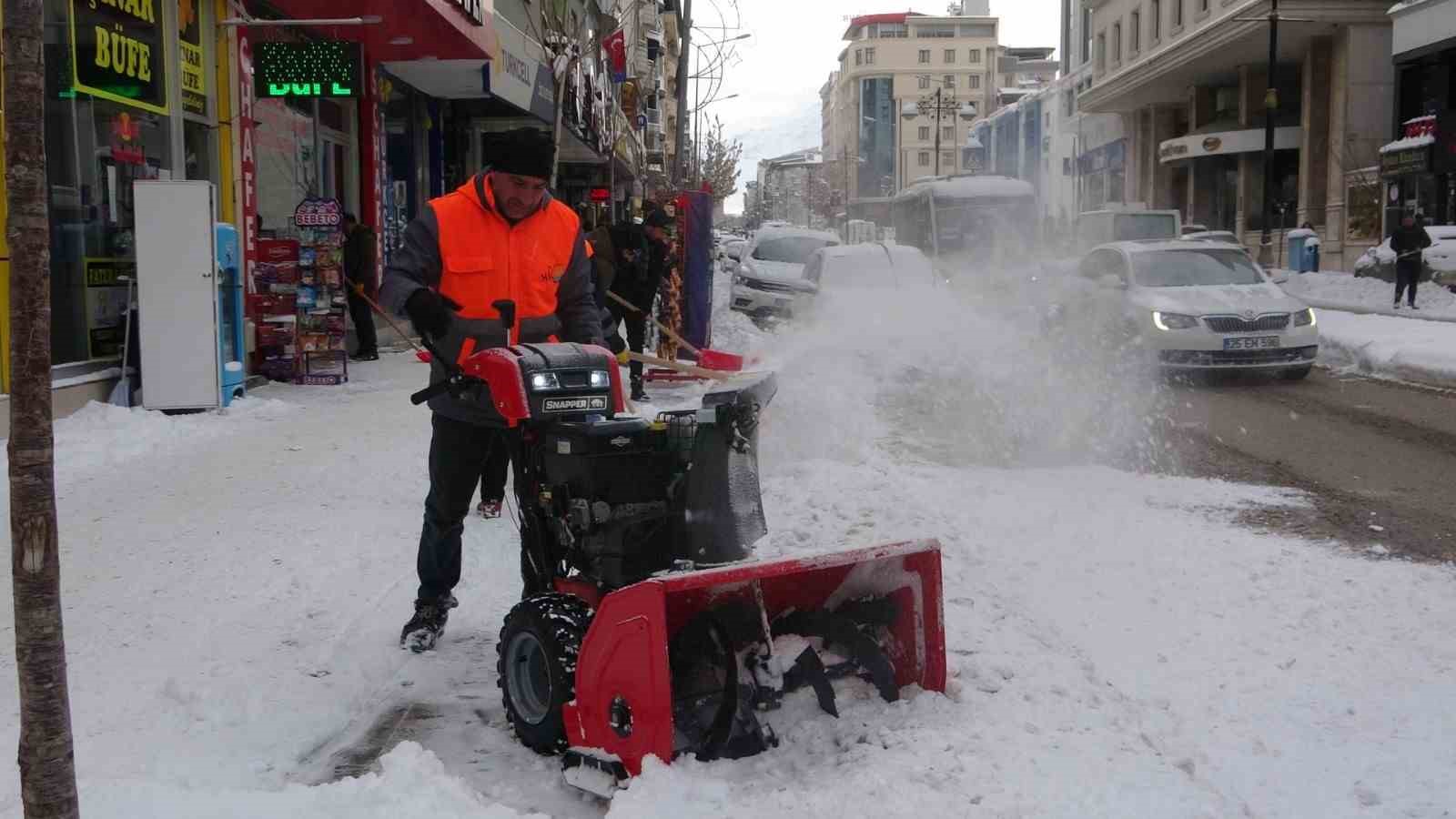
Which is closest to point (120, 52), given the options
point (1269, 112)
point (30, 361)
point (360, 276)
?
point (360, 276)

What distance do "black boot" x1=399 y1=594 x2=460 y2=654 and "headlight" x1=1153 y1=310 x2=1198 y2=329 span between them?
10455 millimetres

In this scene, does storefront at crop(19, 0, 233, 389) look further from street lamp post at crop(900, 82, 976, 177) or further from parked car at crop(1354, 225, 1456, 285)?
street lamp post at crop(900, 82, 976, 177)

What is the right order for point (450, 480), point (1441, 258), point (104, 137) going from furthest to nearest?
1. point (1441, 258)
2. point (104, 137)
3. point (450, 480)

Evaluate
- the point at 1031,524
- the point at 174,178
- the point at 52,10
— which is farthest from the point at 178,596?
the point at 174,178

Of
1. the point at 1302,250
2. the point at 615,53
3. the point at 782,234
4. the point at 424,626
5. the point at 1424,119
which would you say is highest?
the point at 615,53

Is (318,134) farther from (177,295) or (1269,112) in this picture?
(1269,112)

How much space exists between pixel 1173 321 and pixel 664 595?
1149 cm

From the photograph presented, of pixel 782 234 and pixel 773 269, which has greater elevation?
pixel 782 234

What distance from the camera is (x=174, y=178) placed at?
38.2 feet

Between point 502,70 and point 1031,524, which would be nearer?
point 1031,524

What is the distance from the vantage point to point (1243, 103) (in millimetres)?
44344

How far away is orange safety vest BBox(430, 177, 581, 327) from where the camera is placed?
437cm

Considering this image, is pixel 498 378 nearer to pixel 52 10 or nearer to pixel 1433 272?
pixel 52 10

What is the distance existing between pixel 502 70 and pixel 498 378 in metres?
15.5
